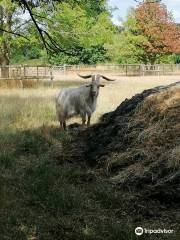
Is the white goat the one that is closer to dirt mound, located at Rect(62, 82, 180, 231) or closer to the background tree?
dirt mound, located at Rect(62, 82, 180, 231)

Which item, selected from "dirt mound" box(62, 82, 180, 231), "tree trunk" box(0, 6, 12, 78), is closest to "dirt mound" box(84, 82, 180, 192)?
"dirt mound" box(62, 82, 180, 231)

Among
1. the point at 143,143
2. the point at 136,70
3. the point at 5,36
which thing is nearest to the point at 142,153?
the point at 143,143

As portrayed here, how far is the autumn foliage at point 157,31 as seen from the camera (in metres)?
56.1

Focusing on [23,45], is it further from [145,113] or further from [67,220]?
[67,220]

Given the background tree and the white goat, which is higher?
the background tree

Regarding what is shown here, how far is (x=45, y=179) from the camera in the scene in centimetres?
774

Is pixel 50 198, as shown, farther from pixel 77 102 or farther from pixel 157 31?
pixel 157 31

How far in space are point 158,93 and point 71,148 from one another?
2.12 meters

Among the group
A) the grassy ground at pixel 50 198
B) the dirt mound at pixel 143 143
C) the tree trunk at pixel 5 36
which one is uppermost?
the tree trunk at pixel 5 36

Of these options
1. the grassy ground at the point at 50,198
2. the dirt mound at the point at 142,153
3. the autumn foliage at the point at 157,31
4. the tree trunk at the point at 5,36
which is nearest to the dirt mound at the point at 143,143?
the dirt mound at the point at 142,153

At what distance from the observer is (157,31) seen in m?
56.4

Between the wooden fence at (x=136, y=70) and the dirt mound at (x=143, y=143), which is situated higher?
the dirt mound at (x=143, y=143)

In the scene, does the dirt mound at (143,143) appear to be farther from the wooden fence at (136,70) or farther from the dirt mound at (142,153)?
the wooden fence at (136,70)

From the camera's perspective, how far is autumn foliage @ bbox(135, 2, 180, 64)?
184 feet
